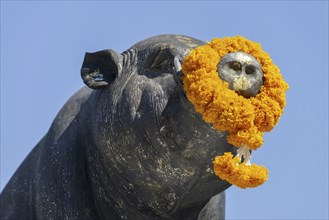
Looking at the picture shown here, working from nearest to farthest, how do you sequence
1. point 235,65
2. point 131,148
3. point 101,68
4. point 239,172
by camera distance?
point 239,172, point 235,65, point 131,148, point 101,68

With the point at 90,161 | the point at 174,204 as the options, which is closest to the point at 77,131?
the point at 90,161

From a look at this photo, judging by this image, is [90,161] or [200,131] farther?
[90,161]

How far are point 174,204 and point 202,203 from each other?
0.28m

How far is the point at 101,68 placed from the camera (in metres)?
10.3

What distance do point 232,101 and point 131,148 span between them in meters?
0.97

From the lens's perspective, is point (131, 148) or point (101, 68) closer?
point (131, 148)

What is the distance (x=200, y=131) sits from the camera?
958 cm

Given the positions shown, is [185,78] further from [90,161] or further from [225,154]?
[90,161]

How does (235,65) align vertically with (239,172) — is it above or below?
above

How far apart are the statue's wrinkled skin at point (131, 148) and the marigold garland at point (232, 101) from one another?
22 cm

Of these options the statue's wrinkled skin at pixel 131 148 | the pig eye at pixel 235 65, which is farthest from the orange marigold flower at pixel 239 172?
the pig eye at pixel 235 65

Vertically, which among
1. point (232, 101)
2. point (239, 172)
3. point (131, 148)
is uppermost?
point (232, 101)

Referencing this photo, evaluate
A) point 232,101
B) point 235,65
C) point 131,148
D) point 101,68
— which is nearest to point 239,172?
point 232,101

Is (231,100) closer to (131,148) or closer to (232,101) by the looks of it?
(232,101)
